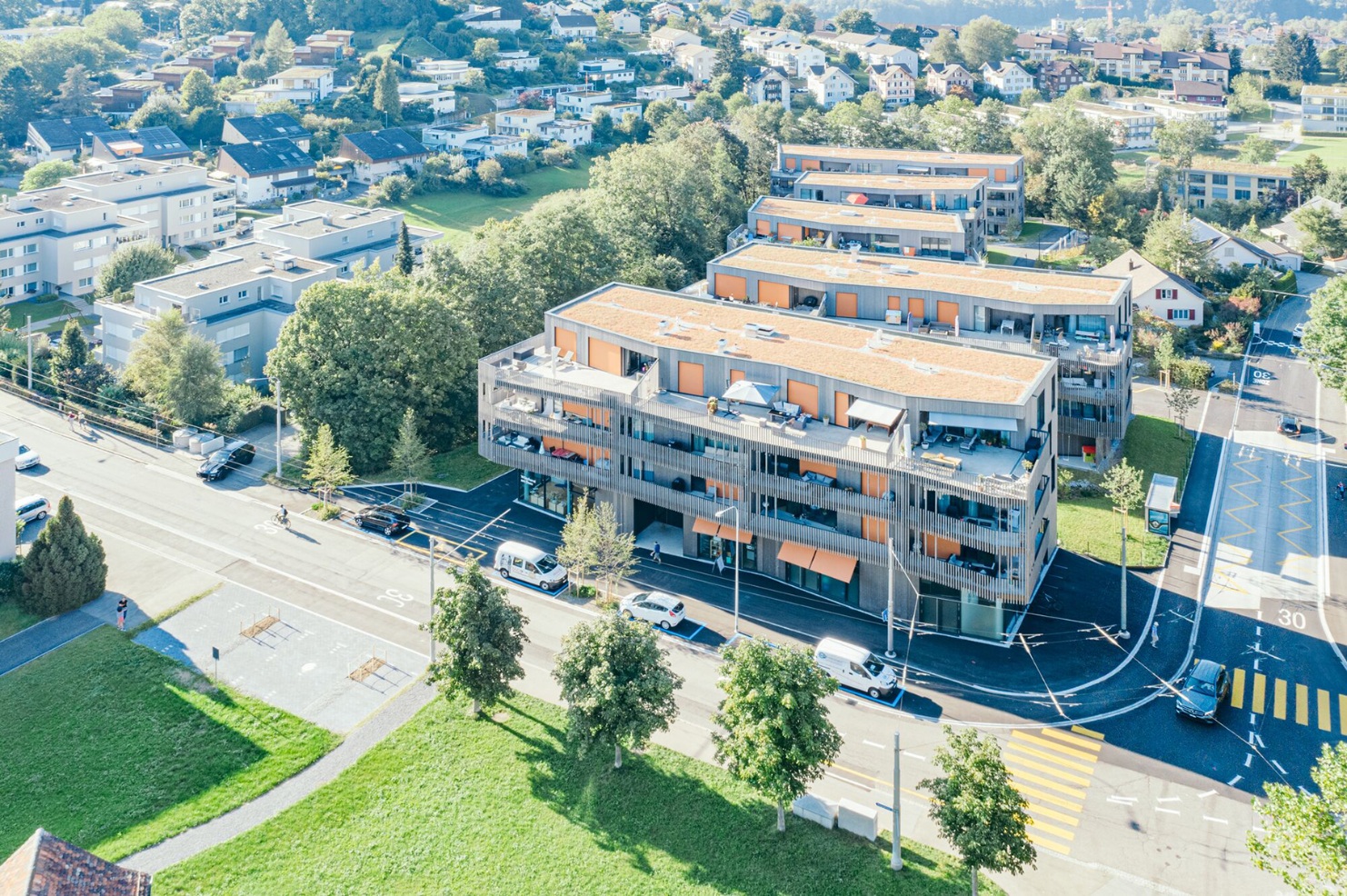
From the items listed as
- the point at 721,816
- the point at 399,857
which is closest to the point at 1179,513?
the point at 721,816

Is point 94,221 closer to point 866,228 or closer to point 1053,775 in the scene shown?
point 866,228

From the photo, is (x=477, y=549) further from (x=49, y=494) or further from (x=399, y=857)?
(x=49, y=494)

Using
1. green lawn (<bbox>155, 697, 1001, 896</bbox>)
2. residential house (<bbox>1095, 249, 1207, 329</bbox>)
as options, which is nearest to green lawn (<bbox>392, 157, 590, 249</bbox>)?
residential house (<bbox>1095, 249, 1207, 329</bbox>)

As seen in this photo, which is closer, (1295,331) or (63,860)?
(63,860)

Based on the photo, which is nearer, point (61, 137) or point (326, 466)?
point (326, 466)

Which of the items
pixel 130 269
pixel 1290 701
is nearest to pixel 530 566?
pixel 1290 701

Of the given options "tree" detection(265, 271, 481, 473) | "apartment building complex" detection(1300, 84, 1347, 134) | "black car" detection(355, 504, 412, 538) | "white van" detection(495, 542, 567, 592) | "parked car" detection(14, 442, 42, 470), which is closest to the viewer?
"white van" detection(495, 542, 567, 592)

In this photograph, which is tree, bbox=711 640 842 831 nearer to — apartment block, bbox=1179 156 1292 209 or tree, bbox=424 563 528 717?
tree, bbox=424 563 528 717
